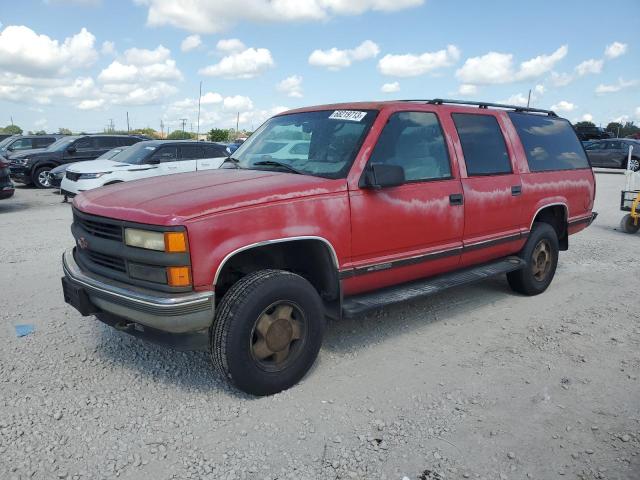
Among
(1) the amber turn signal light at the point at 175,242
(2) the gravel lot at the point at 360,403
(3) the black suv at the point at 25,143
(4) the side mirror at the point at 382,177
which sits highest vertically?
(3) the black suv at the point at 25,143

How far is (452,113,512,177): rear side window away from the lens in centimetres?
451

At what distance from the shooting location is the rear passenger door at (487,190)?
176 inches

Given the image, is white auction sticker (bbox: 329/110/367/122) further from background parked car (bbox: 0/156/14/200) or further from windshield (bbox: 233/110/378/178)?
background parked car (bbox: 0/156/14/200)

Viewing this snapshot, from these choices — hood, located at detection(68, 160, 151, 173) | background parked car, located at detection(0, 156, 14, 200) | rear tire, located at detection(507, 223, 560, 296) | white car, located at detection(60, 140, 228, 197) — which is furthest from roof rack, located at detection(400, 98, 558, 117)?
background parked car, located at detection(0, 156, 14, 200)

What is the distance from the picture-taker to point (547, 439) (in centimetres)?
288

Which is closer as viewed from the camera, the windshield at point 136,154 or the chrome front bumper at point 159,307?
the chrome front bumper at point 159,307

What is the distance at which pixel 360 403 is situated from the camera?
325 cm

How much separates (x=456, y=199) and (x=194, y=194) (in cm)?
216

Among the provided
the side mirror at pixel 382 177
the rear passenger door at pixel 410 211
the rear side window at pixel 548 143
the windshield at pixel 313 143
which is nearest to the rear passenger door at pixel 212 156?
the windshield at pixel 313 143

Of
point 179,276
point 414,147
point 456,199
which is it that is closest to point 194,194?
point 179,276

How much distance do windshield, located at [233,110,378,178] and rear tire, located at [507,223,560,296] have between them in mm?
2410

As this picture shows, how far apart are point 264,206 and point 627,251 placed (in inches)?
258

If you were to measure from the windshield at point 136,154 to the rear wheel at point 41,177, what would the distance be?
5.07 m

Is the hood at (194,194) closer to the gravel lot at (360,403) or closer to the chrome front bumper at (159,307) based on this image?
the chrome front bumper at (159,307)
